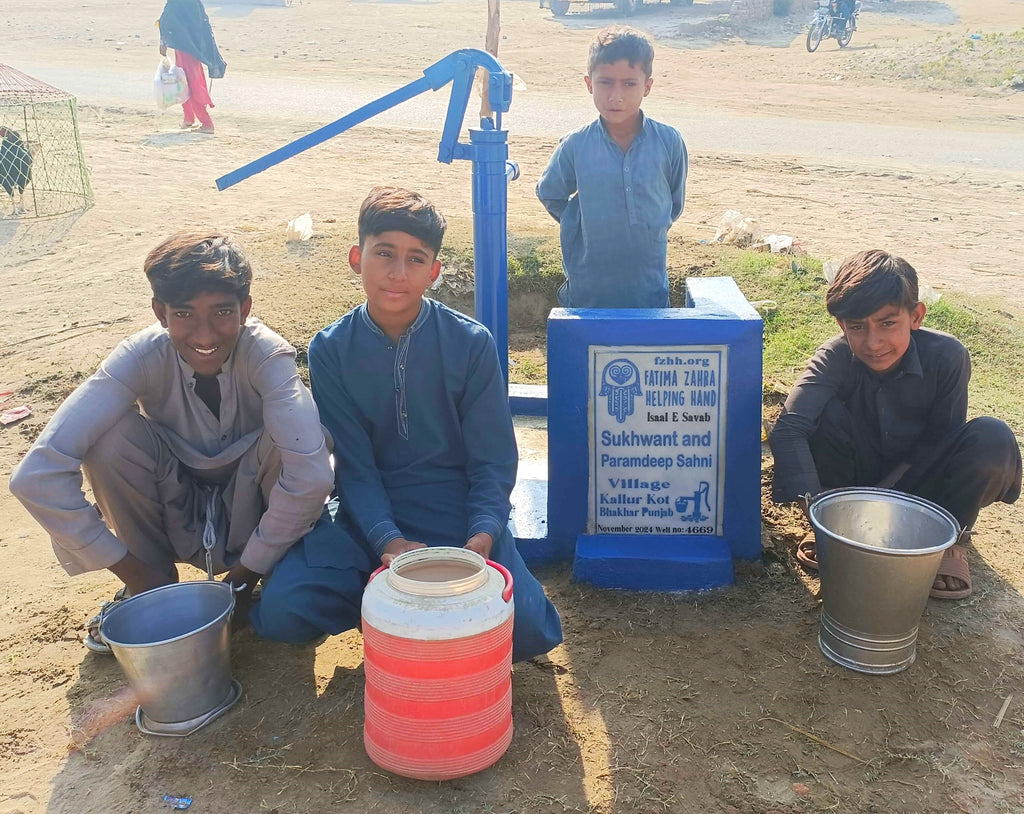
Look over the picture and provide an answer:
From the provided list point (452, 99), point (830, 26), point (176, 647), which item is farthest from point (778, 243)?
point (830, 26)

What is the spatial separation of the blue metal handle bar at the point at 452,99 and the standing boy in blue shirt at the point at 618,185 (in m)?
0.53

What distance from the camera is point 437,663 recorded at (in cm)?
200

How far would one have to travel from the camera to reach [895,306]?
2.76 m

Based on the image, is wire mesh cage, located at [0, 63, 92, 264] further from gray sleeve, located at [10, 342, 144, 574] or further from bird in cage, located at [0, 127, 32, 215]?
gray sleeve, located at [10, 342, 144, 574]

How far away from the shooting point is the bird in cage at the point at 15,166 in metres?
7.50

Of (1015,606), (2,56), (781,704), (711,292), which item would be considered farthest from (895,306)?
(2,56)

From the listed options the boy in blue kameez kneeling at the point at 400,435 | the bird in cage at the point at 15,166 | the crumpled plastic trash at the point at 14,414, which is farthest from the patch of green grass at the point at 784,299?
the bird in cage at the point at 15,166

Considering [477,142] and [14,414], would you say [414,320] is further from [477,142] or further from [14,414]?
[14,414]

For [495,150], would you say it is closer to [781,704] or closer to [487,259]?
[487,259]

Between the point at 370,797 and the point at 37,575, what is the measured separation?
1670 mm

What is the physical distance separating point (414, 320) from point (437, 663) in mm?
1002

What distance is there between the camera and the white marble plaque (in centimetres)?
295

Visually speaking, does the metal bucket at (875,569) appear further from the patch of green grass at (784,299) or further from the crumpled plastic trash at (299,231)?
the crumpled plastic trash at (299,231)

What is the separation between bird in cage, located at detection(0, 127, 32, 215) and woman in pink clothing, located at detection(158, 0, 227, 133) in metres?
3.67
